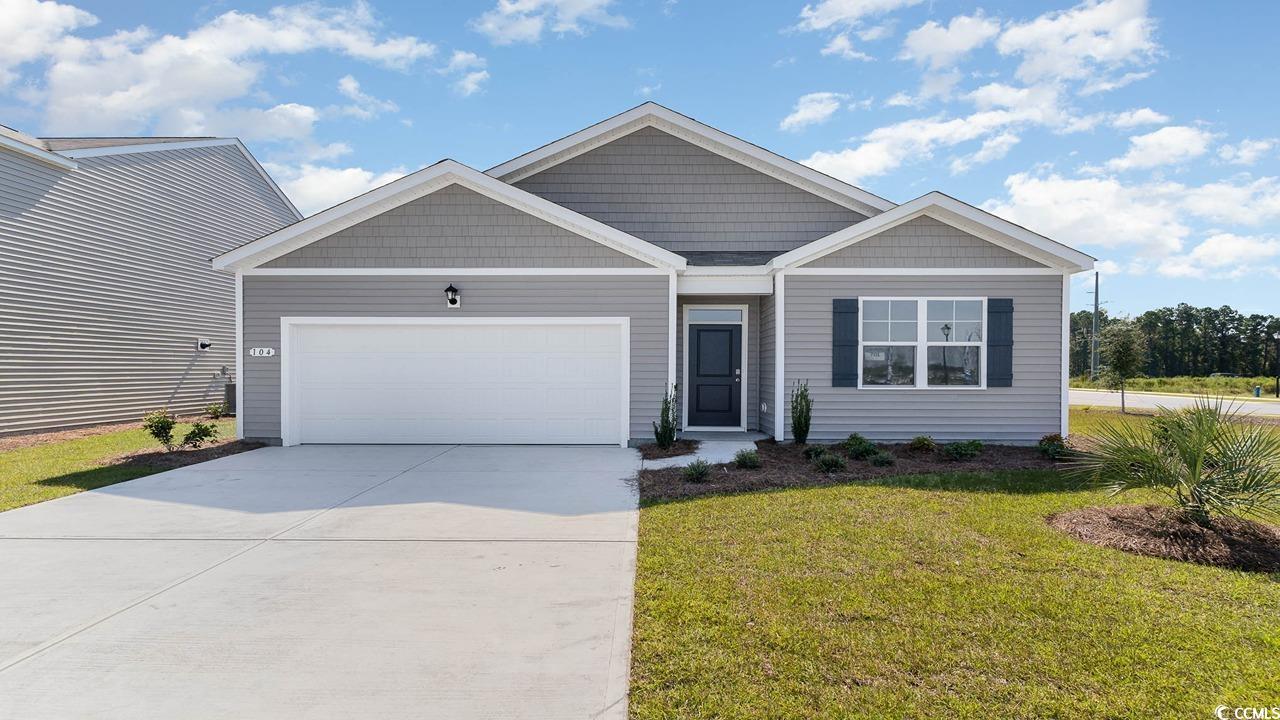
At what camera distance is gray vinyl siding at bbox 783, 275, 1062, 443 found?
31.7ft

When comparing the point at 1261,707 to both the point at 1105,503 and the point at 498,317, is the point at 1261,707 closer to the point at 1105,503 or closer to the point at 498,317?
the point at 1105,503

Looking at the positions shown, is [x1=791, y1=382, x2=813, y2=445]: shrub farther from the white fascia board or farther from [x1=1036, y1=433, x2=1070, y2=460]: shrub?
the white fascia board

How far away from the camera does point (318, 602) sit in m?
3.71

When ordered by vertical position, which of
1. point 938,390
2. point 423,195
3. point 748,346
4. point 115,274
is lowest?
point 938,390

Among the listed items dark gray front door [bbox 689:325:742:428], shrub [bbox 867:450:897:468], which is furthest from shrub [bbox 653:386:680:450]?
shrub [bbox 867:450:897:468]

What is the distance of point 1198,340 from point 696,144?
2803 inches

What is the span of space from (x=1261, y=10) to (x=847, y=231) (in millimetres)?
6979

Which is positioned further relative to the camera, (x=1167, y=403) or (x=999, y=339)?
(x=1167, y=403)

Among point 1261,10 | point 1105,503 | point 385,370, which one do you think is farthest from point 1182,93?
point 385,370

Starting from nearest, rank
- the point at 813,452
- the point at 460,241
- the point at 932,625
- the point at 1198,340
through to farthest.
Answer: the point at 932,625 < the point at 813,452 < the point at 460,241 < the point at 1198,340

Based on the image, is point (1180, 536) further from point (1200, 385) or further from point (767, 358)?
point (1200, 385)

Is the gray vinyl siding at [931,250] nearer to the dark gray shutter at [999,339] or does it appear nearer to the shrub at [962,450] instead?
the dark gray shutter at [999,339]

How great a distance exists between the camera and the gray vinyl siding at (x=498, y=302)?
31.6 ft

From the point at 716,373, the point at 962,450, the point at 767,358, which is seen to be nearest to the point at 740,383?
the point at 716,373
